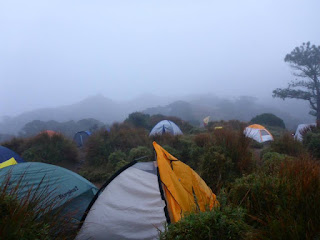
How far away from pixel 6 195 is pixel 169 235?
150 cm

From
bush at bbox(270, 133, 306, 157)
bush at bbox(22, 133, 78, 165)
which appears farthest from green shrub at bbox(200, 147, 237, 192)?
bush at bbox(22, 133, 78, 165)

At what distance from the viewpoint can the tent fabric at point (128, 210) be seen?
376 cm

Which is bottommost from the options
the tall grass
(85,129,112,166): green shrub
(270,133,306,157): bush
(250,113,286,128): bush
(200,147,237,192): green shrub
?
(250,113,286,128): bush

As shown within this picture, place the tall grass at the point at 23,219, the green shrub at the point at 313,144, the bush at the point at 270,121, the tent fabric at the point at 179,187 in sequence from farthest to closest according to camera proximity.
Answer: the bush at the point at 270,121, the green shrub at the point at 313,144, the tent fabric at the point at 179,187, the tall grass at the point at 23,219

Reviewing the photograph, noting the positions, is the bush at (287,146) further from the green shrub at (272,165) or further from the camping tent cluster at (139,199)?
the camping tent cluster at (139,199)

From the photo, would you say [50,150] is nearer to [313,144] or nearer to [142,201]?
[142,201]

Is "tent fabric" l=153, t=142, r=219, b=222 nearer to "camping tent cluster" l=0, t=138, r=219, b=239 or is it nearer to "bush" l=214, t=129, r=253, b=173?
"camping tent cluster" l=0, t=138, r=219, b=239

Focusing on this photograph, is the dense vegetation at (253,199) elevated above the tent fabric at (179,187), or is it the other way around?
the dense vegetation at (253,199)

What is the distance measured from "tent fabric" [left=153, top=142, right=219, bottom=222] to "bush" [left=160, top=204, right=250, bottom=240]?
1021mm

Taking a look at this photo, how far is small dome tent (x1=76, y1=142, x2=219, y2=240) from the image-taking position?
12.0 ft

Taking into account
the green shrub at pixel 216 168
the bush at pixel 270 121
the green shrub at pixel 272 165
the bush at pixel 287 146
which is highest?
the green shrub at pixel 272 165

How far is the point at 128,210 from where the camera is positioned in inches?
154

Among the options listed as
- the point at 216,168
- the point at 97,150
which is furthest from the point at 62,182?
the point at 97,150

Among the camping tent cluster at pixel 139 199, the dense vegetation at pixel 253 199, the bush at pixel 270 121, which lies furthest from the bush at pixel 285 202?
the bush at pixel 270 121
